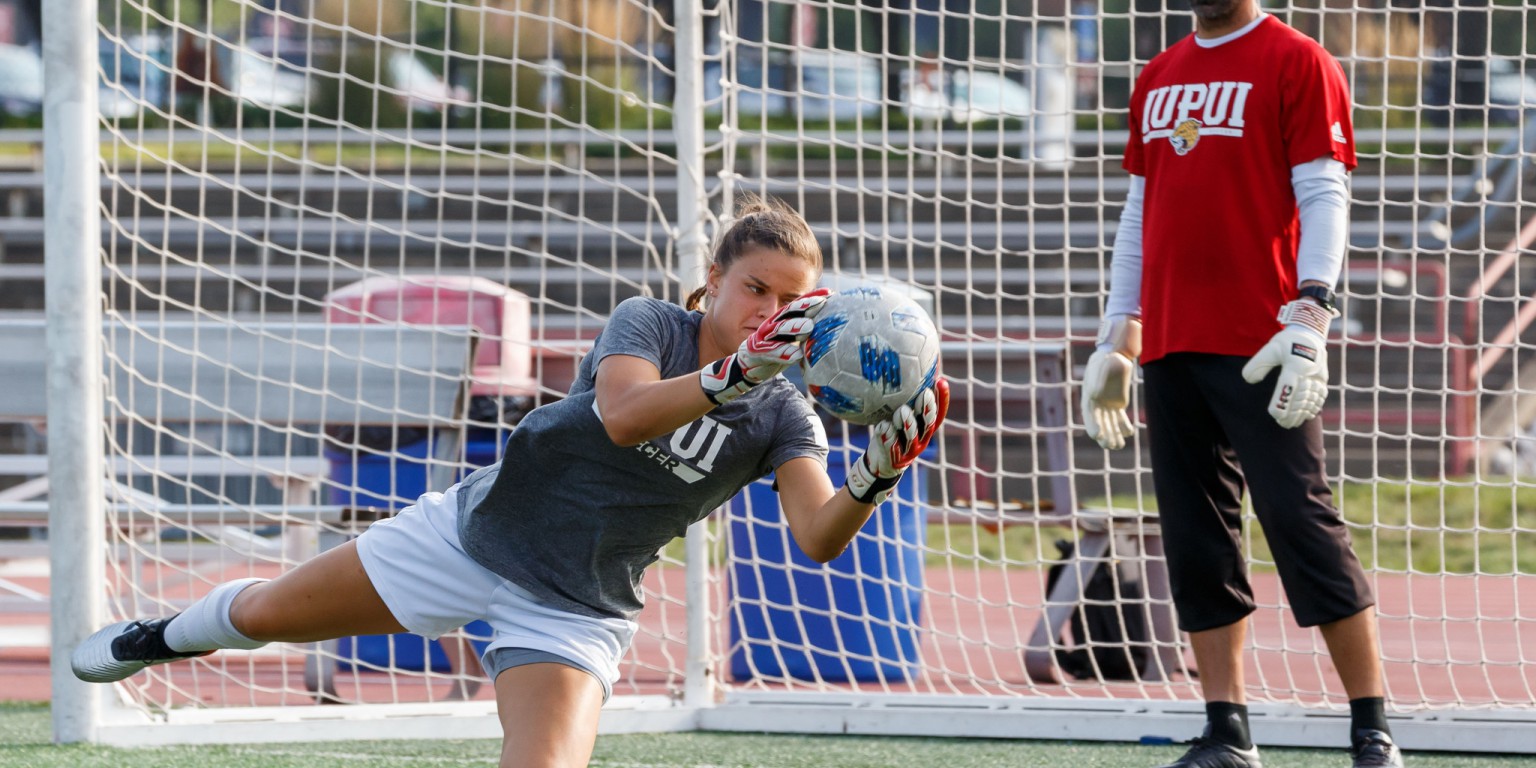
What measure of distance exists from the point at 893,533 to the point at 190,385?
2.21m

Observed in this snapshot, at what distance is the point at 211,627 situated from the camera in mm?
2773

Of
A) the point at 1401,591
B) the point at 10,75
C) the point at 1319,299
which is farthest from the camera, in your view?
the point at 10,75

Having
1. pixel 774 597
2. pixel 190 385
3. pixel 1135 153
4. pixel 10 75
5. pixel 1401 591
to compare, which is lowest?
pixel 1401 591

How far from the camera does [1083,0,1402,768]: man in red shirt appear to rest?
2812 millimetres

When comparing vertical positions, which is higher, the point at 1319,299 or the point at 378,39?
the point at 378,39

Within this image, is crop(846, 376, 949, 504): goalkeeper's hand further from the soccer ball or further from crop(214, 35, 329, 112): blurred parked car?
crop(214, 35, 329, 112): blurred parked car

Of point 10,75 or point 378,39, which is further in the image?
point 10,75

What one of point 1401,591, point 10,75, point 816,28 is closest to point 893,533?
point 1401,591

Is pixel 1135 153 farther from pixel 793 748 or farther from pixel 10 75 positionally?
pixel 10 75

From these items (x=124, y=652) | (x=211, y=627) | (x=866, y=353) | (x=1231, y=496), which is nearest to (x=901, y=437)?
(x=866, y=353)

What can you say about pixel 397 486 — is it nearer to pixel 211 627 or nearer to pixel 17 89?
pixel 211 627

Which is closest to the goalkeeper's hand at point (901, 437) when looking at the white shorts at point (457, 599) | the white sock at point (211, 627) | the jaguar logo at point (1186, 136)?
the white shorts at point (457, 599)

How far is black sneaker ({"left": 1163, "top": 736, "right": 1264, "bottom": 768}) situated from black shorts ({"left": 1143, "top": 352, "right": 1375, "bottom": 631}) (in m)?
0.23

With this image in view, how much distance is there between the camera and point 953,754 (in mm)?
3654
